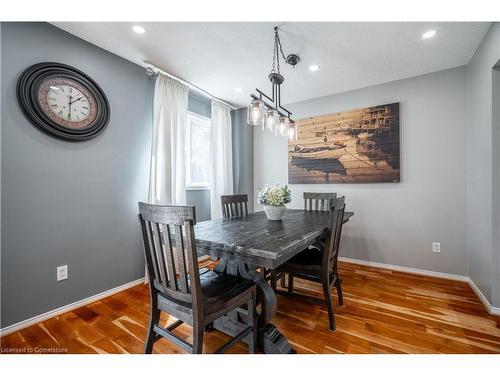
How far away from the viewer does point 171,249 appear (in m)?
1.11

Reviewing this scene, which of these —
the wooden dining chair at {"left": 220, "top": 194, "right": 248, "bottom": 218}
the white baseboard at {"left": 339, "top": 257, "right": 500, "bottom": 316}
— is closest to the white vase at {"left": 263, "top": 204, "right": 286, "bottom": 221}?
the wooden dining chair at {"left": 220, "top": 194, "right": 248, "bottom": 218}

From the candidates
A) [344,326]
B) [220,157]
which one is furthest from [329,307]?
[220,157]

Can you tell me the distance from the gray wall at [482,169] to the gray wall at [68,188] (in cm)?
331

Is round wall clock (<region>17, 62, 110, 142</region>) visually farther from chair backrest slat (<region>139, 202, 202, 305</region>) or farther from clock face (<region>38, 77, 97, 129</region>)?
chair backrest slat (<region>139, 202, 202, 305</region>)

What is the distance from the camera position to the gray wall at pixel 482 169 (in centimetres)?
183

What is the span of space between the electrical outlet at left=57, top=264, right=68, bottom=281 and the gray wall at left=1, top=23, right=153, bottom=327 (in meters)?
0.04

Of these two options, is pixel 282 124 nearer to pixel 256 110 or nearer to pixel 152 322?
pixel 256 110

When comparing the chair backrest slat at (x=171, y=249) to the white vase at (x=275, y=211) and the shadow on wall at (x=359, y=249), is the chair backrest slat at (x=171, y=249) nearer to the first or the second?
the white vase at (x=275, y=211)

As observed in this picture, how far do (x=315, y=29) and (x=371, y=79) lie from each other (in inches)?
51.6

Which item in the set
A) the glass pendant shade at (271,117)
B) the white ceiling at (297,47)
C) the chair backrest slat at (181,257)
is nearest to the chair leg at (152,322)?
the chair backrest slat at (181,257)

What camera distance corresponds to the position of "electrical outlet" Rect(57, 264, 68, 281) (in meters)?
1.85

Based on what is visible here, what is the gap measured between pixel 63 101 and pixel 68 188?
2.45 feet

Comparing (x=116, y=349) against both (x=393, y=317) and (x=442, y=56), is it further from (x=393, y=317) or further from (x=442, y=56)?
(x=442, y=56)

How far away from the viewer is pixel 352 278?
8.38 ft
